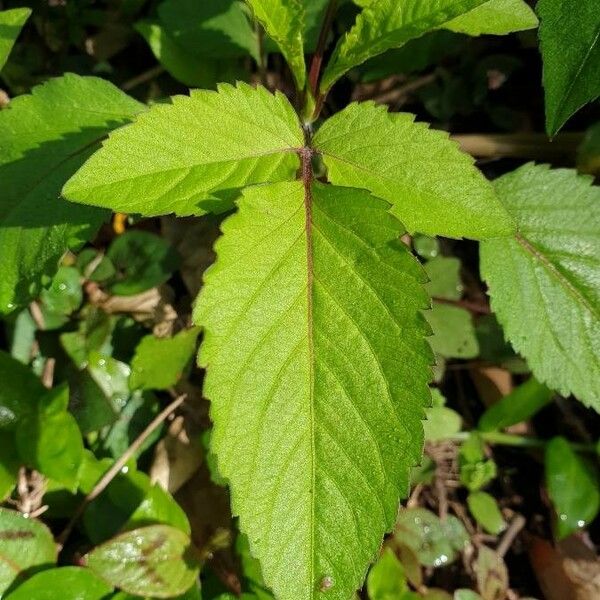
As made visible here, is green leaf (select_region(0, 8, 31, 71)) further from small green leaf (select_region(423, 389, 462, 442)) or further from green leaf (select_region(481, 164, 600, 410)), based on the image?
small green leaf (select_region(423, 389, 462, 442))

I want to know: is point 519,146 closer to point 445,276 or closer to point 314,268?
point 445,276

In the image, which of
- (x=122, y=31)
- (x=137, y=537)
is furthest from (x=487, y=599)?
(x=122, y=31)

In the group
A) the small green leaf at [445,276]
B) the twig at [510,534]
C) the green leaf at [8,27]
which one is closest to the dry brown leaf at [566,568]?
the twig at [510,534]

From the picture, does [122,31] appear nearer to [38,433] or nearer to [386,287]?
[38,433]

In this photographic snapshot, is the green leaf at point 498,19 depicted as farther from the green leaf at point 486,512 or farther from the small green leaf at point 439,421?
the green leaf at point 486,512

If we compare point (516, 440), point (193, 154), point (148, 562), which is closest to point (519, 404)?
point (516, 440)

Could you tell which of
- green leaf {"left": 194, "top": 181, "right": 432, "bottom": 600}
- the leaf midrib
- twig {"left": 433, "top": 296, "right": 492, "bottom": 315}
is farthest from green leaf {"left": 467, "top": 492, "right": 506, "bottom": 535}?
green leaf {"left": 194, "top": 181, "right": 432, "bottom": 600}
